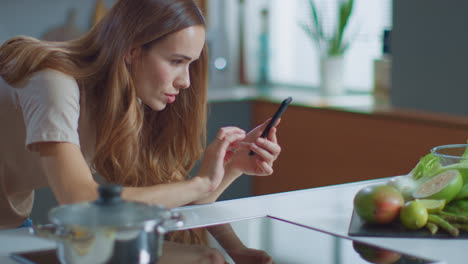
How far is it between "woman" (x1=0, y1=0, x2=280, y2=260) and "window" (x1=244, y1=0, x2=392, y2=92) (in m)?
2.10

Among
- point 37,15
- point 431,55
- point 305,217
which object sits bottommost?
point 305,217

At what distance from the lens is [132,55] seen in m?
1.75

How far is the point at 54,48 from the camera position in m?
1.69

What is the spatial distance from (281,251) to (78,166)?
1.61ft

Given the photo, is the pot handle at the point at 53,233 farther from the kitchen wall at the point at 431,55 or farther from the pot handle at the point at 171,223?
the kitchen wall at the point at 431,55

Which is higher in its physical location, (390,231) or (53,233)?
(53,233)

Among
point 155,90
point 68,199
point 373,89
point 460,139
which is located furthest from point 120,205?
point 373,89

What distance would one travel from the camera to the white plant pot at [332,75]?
147 inches

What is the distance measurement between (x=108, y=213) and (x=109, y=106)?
2.67 ft

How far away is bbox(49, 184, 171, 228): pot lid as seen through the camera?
3.04 feet

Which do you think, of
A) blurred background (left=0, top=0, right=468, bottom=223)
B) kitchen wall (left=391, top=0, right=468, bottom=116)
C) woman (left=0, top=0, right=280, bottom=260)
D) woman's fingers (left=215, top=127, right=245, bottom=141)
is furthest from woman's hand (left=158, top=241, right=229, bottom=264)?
kitchen wall (left=391, top=0, right=468, bottom=116)

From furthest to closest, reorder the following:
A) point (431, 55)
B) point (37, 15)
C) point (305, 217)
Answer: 1. point (37, 15)
2. point (431, 55)
3. point (305, 217)

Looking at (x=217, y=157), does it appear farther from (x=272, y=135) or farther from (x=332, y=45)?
(x=332, y=45)

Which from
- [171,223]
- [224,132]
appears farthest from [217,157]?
[171,223]
